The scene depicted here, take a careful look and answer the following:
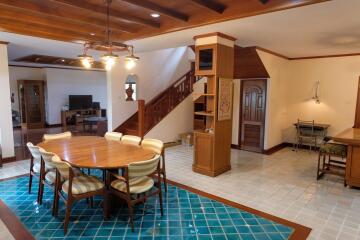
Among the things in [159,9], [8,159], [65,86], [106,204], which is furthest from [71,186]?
[65,86]

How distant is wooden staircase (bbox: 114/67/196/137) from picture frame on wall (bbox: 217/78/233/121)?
253 centimetres

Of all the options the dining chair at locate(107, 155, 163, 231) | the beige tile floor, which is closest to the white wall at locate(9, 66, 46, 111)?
the beige tile floor

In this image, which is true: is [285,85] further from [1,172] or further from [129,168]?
[1,172]

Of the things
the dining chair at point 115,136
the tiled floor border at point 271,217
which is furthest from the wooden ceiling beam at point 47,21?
the tiled floor border at point 271,217

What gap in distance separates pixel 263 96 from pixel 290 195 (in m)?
2.97

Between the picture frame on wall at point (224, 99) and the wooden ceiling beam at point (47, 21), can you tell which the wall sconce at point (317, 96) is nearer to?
the picture frame on wall at point (224, 99)

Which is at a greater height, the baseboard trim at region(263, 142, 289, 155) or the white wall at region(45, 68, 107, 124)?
the white wall at region(45, 68, 107, 124)

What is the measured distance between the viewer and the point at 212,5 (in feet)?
10.3

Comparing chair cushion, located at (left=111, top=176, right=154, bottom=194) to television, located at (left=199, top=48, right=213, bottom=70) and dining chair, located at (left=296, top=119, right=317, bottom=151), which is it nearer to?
television, located at (left=199, top=48, right=213, bottom=70)

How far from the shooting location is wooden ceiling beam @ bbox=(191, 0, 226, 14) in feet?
9.77

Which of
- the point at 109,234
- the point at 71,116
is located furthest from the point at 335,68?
the point at 71,116

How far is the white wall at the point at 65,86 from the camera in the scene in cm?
1022

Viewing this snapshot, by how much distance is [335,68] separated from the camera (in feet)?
20.4

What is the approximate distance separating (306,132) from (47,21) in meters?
6.31
